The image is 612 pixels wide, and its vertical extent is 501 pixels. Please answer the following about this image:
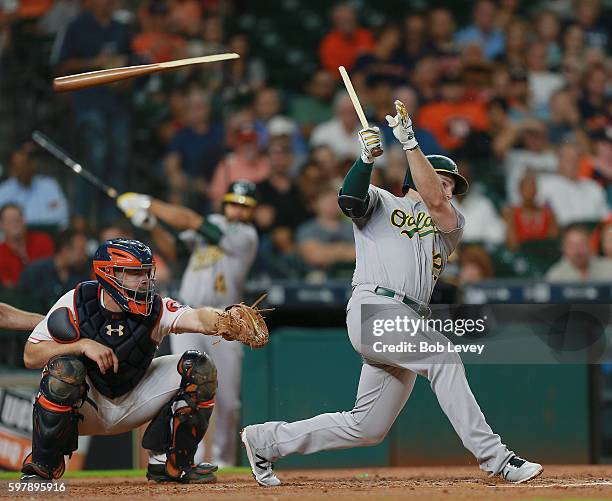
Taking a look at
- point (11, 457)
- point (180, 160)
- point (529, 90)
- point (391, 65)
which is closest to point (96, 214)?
point (180, 160)

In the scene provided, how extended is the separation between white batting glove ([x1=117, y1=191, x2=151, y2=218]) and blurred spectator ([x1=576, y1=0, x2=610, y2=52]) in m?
5.53

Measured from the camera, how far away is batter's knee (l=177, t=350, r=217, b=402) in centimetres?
609

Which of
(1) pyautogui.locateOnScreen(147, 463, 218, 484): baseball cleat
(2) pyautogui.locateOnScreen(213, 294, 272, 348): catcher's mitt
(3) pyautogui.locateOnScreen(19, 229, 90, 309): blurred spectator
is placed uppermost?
(3) pyautogui.locateOnScreen(19, 229, 90, 309): blurred spectator

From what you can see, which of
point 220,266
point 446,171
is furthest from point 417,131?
point 446,171

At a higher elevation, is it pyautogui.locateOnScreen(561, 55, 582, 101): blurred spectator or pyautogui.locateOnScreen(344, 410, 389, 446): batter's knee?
pyautogui.locateOnScreen(561, 55, 582, 101): blurred spectator

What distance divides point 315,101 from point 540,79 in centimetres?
230

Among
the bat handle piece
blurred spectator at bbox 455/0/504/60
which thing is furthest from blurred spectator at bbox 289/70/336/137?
the bat handle piece

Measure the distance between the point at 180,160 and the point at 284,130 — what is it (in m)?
1.55

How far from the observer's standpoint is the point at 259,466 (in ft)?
19.2

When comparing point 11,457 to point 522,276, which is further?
point 522,276

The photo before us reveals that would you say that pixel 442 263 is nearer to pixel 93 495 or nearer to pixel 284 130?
pixel 93 495

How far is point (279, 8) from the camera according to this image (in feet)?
39.9

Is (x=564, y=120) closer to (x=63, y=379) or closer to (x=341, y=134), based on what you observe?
(x=341, y=134)

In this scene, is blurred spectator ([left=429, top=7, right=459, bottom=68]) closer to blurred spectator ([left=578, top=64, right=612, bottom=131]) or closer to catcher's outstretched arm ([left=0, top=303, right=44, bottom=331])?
blurred spectator ([left=578, top=64, right=612, bottom=131])
